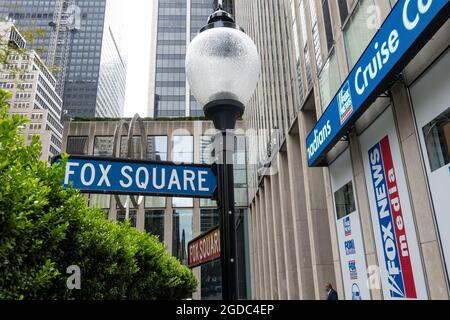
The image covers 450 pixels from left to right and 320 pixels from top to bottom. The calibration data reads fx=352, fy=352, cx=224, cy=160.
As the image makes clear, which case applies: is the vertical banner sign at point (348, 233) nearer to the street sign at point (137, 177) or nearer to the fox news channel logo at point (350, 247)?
the fox news channel logo at point (350, 247)

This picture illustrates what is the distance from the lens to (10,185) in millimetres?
2234

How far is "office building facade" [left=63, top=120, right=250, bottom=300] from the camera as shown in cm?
3631

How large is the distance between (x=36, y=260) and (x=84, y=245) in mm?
816

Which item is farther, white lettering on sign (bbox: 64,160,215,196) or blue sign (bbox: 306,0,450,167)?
blue sign (bbox: 306,0,450,167)

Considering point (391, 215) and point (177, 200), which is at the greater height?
point (177, 200)

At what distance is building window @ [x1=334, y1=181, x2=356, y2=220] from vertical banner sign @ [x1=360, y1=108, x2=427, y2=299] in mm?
1133

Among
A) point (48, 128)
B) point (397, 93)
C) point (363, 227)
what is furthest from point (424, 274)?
point (48, 128)

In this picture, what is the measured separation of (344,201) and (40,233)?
920 centimetres

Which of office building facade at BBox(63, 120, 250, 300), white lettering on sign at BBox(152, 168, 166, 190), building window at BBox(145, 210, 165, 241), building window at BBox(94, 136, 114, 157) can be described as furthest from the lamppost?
building window at BBox(94, 136, 114, 157)

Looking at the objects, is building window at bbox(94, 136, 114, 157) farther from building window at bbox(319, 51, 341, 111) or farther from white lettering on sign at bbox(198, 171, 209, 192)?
white lettering on sign at bbox(198, 171, 209, 192)

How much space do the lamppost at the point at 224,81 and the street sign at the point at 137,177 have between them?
0.94 feet

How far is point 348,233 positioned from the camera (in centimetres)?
1001

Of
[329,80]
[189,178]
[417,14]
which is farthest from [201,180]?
[329,80]

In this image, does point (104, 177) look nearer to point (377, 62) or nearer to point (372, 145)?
point (377, 62)
